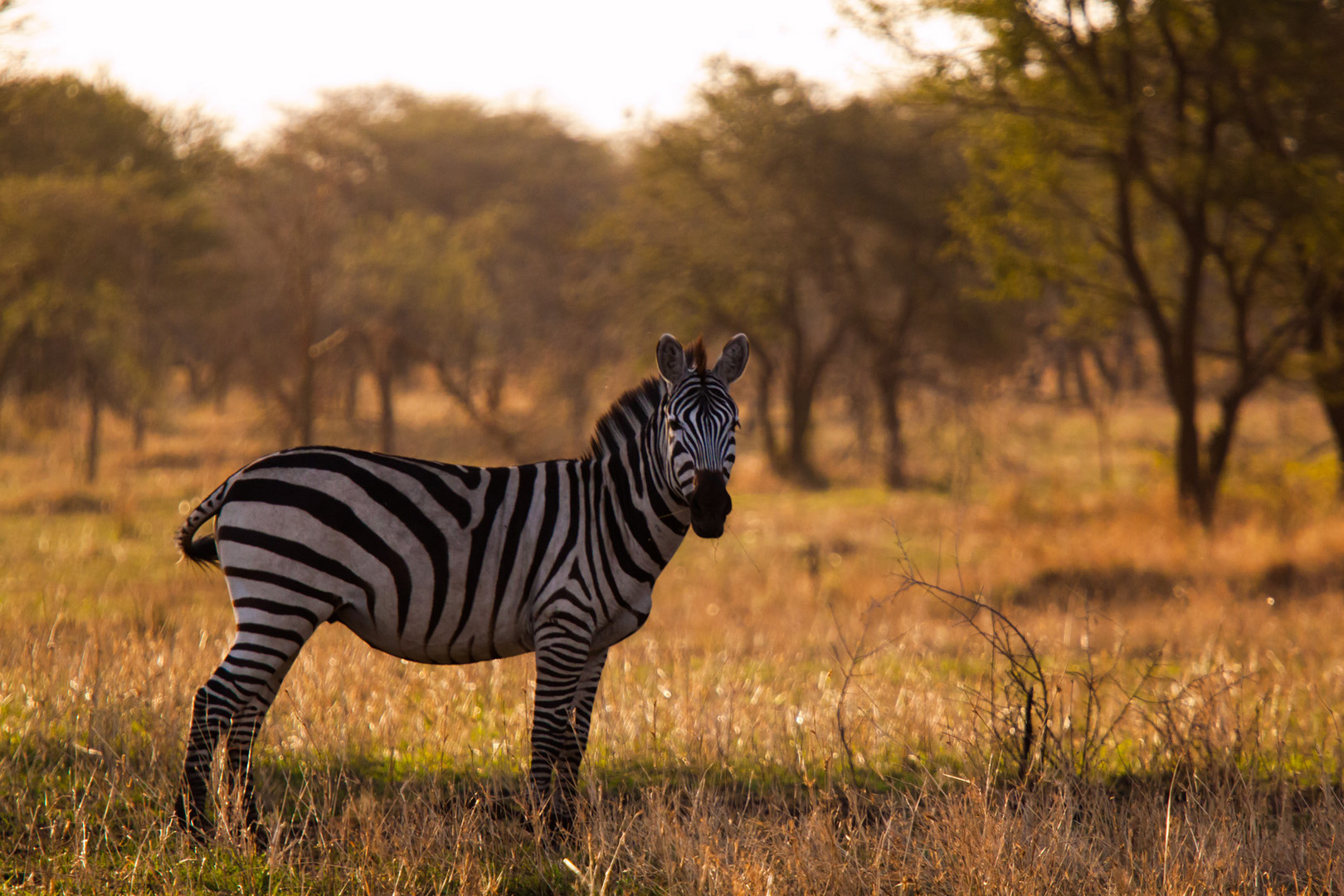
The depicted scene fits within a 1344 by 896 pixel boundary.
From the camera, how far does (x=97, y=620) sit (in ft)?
27.0

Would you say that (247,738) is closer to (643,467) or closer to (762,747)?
(643,467)

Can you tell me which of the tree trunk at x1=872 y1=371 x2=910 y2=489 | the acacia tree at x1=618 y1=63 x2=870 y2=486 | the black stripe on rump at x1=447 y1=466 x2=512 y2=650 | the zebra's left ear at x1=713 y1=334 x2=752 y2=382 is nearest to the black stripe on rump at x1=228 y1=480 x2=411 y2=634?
the black stripe on rump at x1=447 y1=466 x2=512 y2=650

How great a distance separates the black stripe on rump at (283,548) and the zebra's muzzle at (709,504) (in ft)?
4.62

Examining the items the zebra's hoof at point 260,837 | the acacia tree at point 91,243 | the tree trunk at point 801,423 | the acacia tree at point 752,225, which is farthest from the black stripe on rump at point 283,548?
the tree trunk at point 801,423

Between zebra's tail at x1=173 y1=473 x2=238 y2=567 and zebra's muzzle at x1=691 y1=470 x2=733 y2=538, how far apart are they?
1.82 metres

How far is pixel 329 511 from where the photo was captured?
4.32m

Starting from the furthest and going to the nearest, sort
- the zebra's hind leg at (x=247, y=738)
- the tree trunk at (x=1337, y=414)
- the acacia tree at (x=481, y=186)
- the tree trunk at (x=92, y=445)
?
the acacia tree at (x=481, y=186), the tree trunk at (x=92, y=445), the tree trunk at (x=1337, y=414), the zebra's hind leg at (x=247, y=738)

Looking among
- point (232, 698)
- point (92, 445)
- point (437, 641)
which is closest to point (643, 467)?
point (437, 641)

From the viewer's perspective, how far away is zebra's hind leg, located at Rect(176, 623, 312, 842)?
4.24 m

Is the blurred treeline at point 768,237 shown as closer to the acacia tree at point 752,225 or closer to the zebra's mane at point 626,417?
the acacia tree at point 752,225

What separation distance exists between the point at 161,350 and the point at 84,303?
4.75 meters

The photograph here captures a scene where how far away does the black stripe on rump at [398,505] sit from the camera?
4375 mm

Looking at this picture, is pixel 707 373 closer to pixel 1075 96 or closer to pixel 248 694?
pixel 248 694

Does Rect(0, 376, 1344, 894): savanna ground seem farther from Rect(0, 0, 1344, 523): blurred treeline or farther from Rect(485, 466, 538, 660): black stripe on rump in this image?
Rect(0, 0, 1344, 523): blurred treeline
